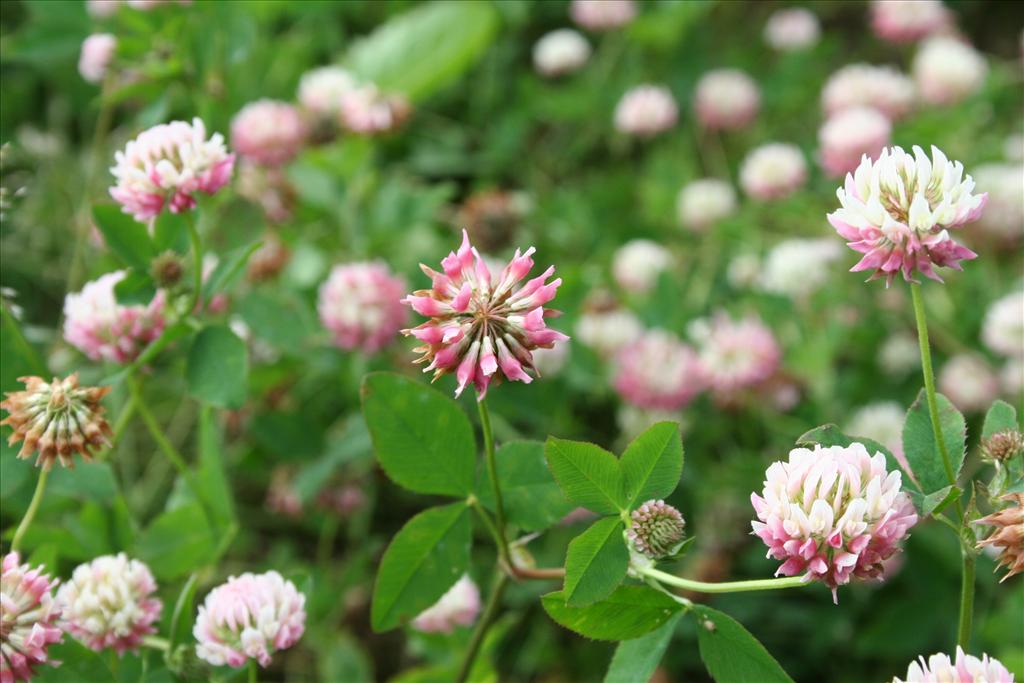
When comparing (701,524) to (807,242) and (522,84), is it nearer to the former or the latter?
(807,242)

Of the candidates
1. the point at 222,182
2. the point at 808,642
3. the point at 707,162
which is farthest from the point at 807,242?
the point at 222,182

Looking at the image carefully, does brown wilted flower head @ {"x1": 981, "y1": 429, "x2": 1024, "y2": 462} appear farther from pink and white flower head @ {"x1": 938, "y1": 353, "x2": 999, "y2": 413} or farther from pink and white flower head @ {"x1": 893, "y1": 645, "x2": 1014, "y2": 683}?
pink and white flower head @ {"x1": 938, "y1": 353, "x2": 999, "y2": 413}

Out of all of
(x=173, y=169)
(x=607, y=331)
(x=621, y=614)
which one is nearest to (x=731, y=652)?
(x=621, y=614)

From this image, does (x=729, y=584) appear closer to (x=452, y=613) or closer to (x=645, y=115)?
(x=452, y=613)

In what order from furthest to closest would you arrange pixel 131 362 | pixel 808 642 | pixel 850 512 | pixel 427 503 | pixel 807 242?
pixel 807 242 → pixel 427 503 → pixel 808 642 → pixel 131 362 → pixel 850 512

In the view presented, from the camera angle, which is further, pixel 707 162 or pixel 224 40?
pixel 707 162

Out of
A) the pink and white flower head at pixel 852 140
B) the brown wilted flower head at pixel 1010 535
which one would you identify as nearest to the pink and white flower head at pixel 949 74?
the pink and white flower head at pixel 852 140
